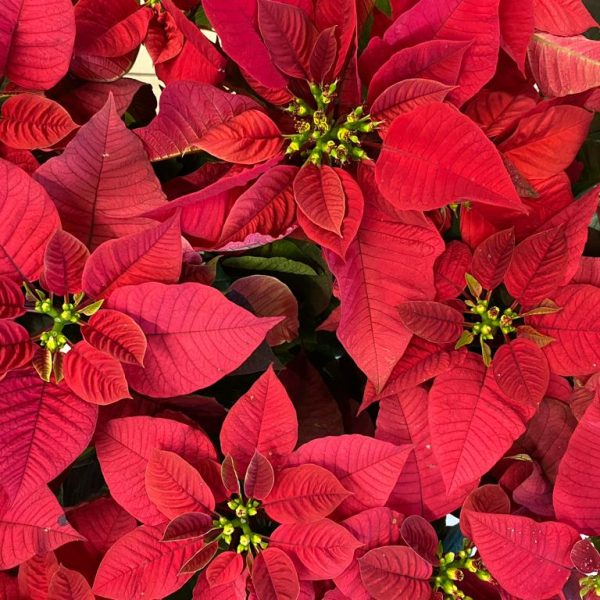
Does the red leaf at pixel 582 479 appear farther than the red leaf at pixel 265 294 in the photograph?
No

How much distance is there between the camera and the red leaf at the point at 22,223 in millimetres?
496

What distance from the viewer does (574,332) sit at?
57 cm

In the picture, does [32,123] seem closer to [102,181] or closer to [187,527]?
[102,181]

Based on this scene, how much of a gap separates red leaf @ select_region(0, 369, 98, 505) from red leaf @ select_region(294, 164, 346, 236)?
0.22m

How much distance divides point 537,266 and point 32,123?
0.43 meters

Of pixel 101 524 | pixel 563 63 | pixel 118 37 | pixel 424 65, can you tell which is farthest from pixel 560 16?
pixel 101 524

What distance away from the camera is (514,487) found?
1.93 feet

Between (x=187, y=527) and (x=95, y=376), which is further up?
(x=95, y=376)

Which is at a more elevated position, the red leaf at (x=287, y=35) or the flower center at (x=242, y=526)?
the red leaf at (x=287, y=35)

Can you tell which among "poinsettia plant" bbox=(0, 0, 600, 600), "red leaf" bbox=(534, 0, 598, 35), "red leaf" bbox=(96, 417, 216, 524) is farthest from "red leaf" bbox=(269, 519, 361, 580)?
"red leaf" bbox=(534, 0, 598, 35)

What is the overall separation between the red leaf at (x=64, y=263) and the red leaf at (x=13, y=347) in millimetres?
44

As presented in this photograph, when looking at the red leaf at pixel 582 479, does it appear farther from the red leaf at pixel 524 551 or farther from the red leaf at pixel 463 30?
the red leaf at pixel 463 30

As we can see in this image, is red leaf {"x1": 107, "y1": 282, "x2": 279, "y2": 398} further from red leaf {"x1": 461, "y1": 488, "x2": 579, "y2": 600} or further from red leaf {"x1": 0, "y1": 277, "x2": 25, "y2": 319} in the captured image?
red leaf {"x1": 461, "y1": 488, "x2": 579, "y2": 600}

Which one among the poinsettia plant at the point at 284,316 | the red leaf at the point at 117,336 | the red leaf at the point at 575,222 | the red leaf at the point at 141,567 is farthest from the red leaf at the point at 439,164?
the red leaf at the point at 141,567
